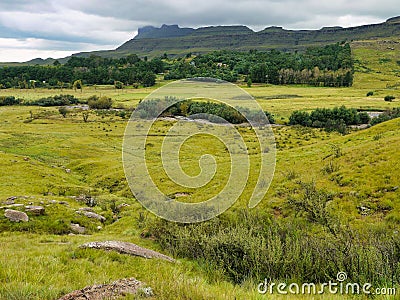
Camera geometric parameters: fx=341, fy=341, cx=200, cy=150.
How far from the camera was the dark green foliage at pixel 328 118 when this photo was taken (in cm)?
9429

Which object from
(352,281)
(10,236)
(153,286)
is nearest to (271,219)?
(352,281)

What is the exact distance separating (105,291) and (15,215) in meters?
16.5

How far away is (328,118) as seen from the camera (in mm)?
96938

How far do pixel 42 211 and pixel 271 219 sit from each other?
46.9 ft

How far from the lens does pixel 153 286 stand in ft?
22.3

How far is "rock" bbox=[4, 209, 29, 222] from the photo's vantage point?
65.3 feet

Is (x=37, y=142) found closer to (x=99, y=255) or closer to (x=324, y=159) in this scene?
(x=324, y=159)

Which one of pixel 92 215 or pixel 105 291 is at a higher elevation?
pixel 105 291

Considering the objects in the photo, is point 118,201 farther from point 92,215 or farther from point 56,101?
point 56,101

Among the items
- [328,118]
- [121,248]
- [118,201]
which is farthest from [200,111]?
[121,248]

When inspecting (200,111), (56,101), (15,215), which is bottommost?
(15,215)

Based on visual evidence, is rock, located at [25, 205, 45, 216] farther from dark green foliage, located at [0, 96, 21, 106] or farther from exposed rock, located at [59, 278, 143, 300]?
dark green foliage, located at [0, 96, 21, 106]

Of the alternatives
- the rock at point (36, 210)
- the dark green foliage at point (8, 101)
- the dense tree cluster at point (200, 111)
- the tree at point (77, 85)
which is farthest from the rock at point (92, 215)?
the tree at point (77, 85)

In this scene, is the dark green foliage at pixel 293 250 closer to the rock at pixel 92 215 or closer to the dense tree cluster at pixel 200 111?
the rock at pixel 92 215
